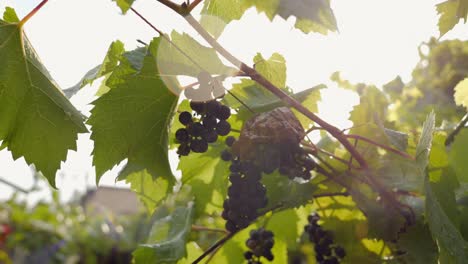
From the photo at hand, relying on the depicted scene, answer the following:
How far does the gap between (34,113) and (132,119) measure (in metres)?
0.21

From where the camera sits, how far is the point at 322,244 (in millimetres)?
1306

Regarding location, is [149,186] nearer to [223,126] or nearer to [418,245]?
[223,126]

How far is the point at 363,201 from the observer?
116 centimetres

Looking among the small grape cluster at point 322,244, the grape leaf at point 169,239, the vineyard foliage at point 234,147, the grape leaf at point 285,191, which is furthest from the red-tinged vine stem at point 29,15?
the small grape cluster at point 322,244

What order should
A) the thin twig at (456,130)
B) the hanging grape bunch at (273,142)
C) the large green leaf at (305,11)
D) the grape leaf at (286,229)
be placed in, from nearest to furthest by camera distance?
the large green leaf at (305,11) < the hanging grape bunch at (273,142) < the thin twig at (456,130) < the grape leaf at (286,229)

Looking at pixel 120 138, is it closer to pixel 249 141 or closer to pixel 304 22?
pixel 249 141

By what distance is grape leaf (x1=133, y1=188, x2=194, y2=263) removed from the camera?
1105 millimetres

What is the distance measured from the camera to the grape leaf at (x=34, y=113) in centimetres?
100

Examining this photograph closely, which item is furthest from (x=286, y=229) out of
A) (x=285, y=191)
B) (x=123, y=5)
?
(x=123, y=5)

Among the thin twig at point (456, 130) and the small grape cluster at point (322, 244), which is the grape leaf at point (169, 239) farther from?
the thin twig at point (456, 130)

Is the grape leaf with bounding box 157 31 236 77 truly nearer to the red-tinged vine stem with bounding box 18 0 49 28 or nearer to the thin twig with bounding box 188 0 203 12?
the thin twig with bounding box 188 0 203 12

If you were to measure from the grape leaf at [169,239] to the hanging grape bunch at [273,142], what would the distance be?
10.9 inches

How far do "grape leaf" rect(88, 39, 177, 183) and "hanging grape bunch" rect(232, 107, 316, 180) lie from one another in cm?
17

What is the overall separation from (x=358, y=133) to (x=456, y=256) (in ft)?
1.60
